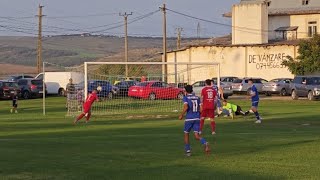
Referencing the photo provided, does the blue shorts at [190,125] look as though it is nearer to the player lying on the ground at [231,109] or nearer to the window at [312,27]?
the player lying on the ground at [231,109]

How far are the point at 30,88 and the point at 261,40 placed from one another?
28.4 metres

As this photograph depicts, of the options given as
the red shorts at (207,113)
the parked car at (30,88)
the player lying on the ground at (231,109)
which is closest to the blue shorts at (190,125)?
the red shorts at (207,113)

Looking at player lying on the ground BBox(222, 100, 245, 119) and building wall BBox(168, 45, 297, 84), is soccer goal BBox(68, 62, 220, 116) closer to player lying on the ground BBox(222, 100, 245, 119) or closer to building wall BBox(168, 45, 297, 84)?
player lying on the ground BBox(222, 100, 245, 119)

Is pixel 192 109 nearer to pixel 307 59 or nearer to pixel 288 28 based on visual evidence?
pixel 307 59

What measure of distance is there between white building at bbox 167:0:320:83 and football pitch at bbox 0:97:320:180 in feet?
125

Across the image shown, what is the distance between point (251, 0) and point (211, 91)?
69.2 meters

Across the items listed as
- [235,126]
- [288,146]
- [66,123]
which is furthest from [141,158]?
[66,123]

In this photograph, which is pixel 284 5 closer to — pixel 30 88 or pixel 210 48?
pixel 210 48

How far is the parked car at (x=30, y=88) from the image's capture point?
64438 mm

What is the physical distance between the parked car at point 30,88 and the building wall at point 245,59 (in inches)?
542

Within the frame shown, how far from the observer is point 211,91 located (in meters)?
27.2

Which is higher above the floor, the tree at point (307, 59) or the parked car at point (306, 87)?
the tree at point (307, 59)

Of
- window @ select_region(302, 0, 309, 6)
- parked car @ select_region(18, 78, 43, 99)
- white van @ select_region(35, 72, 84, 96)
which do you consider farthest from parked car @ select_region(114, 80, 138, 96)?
window @ select_region(302, 0, 309, 6)

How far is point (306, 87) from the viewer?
57.1 metres
